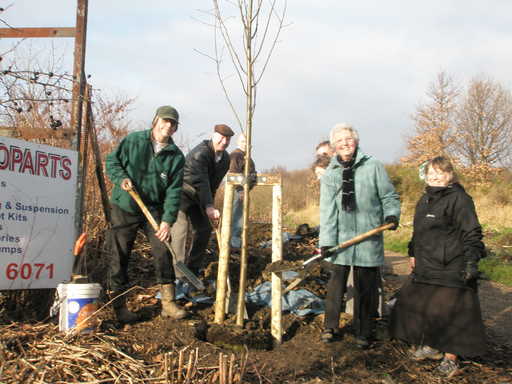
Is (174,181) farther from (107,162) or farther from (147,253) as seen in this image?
(147,253)

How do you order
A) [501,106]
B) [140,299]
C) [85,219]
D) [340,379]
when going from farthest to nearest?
[501,106] < [85,219] < [140,299] < [340,379]

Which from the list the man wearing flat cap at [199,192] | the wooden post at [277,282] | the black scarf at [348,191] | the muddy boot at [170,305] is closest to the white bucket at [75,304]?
the muddy boot at [170,305]

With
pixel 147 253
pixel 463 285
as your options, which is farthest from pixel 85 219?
pixel 463 285


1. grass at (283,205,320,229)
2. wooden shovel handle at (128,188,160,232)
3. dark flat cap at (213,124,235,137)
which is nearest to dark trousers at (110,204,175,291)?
wooden shovel handle at (128,188,160,232)

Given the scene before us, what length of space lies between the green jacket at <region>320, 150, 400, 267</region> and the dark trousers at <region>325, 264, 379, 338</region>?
0.36 feet

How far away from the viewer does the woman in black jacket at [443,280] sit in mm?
4078

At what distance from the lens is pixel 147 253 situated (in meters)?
7.02

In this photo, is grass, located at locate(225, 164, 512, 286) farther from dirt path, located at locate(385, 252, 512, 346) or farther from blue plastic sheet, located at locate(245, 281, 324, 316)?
blue plastic sheet, located at locate(245, 281, 324, 316)

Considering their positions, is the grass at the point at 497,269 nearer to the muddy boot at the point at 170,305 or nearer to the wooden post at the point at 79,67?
the muddy boot at the point at 170,305

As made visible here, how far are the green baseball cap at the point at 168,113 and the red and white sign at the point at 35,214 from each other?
3.11 feet

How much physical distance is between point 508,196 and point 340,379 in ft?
59.9

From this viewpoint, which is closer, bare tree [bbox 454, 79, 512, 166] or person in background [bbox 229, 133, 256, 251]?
person in background [bbox 229, 133, 256, 251]

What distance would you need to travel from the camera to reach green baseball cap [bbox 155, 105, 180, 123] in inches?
181

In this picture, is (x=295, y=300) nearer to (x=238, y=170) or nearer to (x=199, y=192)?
(x=199, y=192)
